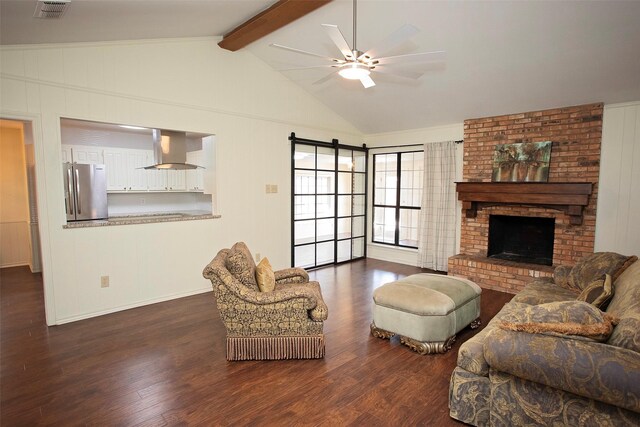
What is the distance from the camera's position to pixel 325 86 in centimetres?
557

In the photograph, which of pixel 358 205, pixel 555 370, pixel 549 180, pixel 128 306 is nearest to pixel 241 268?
pixel 128 306

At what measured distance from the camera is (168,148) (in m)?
4.64

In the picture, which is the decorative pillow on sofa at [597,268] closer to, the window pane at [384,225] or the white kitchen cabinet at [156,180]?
the window pane at [384,225]

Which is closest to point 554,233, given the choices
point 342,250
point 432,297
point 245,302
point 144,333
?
point 432,297

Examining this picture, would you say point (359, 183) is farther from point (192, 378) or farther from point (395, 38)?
point (192, 378)

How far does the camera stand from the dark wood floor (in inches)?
89.3

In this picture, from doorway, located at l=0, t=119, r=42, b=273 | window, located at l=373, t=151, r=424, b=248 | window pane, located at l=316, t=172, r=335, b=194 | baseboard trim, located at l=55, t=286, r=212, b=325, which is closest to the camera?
baseboard trim, located at l=55, t=286, r=212, b=325

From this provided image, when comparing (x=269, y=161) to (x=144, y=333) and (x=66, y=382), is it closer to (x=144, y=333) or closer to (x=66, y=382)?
(x=144, y=333)

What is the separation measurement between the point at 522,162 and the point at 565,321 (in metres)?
3.86

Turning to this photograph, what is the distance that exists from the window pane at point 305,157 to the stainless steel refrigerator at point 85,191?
3.13 meters

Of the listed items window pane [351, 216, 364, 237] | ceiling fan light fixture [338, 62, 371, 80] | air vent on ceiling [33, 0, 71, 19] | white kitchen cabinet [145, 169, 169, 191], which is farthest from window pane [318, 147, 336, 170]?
air vent on ceiling [33, 0, 71, 19]

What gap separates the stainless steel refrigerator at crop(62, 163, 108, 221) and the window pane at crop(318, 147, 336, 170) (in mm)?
3592

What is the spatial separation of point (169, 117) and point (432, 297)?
12.6ft

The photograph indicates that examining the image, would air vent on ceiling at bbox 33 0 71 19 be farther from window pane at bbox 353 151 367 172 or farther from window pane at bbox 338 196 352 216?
window pane at bbox 353 151 367 172
